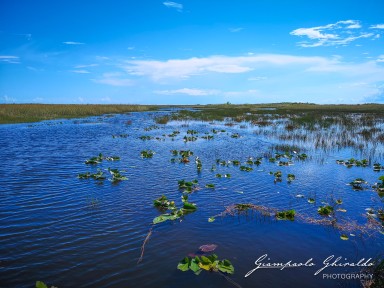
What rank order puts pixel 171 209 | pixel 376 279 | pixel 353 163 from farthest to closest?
pixel 353 163
pixel 171 209
pixel 376 279

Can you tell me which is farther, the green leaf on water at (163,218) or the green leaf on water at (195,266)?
the green leaf on water at (163,218)

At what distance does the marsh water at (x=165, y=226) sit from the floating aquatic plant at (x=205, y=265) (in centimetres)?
14

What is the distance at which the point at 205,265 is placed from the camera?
5.97m

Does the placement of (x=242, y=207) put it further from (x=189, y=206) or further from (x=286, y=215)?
(x=189, y=206)

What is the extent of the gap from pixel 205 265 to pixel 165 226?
2.42m

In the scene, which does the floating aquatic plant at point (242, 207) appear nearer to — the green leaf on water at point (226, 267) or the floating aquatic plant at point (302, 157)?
the green leaf on water at point (226, 267)

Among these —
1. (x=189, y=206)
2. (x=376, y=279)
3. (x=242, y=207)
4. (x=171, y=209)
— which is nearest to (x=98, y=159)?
(x=171, y=209)

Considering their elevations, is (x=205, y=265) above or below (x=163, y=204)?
below

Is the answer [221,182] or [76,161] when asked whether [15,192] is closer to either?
[76,161]

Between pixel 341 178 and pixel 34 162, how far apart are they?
16148 mm

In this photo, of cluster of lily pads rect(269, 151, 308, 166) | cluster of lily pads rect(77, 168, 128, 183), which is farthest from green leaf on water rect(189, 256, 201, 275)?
cluster of lily pads rect(269, 151, 308, 166)

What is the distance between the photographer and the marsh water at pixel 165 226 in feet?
19.4

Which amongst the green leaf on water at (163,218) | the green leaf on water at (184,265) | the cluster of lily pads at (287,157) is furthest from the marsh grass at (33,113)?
the green leaf on water at (184,265)

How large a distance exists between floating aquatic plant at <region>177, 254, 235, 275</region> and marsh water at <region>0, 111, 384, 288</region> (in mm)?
141
